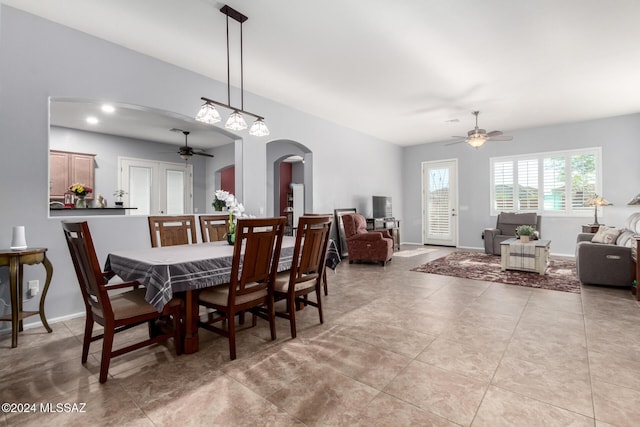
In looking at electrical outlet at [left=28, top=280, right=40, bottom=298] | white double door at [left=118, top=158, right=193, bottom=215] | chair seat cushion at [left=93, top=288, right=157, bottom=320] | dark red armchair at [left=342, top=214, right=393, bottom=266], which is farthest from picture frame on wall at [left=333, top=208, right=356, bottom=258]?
electrical outlet at [left=28, top=280, right=40, bottom=298]

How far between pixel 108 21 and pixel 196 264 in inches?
101

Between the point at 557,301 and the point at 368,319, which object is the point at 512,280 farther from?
the point at 368,319

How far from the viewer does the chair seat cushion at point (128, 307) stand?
194cm

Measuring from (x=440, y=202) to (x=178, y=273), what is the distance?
7.69m

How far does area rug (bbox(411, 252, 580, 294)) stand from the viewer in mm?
4241

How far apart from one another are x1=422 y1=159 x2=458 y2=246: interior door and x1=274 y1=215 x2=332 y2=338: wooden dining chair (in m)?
6.36

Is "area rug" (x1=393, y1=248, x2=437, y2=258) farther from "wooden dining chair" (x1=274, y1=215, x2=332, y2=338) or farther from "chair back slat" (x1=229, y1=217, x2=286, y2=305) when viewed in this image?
"chair back slat" (x1=229, y1=217, x2=286, y2=305)

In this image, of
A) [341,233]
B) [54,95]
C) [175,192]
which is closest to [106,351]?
[54,95]

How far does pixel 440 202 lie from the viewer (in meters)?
8.42

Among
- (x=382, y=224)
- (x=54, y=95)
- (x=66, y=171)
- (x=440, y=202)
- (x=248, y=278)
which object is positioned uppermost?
(x=54, y=95)

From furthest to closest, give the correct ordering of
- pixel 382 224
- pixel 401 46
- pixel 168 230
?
pixel 382 224
pixel 401 46
pixel 168 230

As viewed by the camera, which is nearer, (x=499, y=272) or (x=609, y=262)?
(x=609, y=262)

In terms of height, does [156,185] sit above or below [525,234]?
above

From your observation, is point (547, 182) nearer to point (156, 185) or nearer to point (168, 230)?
point (168, 230)
